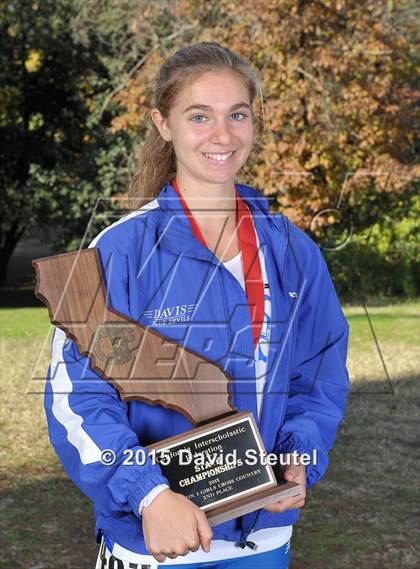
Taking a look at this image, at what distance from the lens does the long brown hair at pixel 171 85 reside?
2223mm

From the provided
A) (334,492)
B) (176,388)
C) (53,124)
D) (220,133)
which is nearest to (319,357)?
(176,388)

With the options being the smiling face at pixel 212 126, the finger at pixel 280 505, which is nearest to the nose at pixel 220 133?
the smiling face at pixel 212 126

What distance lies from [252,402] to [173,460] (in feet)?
0.99

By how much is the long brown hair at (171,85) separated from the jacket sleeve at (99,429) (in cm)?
39

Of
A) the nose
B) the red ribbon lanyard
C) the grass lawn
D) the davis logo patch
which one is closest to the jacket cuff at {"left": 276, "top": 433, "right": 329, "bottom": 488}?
the red ribbon lanyard

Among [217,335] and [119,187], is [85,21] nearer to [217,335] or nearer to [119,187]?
[119,187]

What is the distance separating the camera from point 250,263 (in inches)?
89.3

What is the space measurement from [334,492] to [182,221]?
3625mm

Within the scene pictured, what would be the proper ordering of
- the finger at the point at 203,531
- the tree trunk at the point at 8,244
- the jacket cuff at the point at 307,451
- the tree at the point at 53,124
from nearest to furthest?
the finger at the point at 203,531
the jacket cuff at the point at 307,451
the tree at the point at 53,124
the tree trunk at the point at 8,244

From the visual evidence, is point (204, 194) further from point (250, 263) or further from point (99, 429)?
point (99, 429)

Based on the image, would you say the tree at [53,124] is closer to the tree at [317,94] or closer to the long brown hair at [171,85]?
the tree at [317,94]

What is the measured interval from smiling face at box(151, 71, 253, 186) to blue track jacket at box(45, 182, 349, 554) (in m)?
0.11

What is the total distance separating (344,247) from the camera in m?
16.6

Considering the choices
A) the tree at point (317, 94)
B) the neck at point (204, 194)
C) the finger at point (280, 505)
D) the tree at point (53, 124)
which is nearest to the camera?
the finger at point (280, 505)
